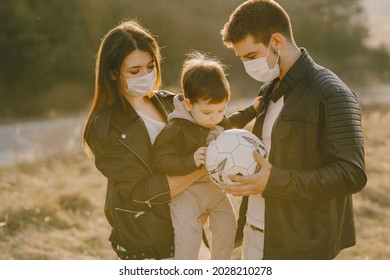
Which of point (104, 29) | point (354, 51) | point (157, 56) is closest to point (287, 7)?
point (354, 51)

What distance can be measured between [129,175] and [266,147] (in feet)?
3.01

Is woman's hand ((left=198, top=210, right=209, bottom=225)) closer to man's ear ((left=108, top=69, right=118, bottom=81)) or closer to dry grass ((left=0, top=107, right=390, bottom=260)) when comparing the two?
man's ear ((left=108, top=69, right=118, bottom=81))

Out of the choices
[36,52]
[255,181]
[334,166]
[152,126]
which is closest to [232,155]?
[255,181]

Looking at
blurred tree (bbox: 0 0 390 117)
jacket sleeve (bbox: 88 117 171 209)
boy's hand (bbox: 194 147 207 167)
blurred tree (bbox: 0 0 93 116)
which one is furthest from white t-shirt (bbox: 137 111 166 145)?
blurred tree (bbox: 0 0 93 116)

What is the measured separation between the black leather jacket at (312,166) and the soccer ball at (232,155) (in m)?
0.15

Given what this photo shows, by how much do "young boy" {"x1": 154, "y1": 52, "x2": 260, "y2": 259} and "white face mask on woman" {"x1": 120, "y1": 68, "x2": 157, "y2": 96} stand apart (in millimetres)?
258

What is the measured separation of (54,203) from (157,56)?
463 cm

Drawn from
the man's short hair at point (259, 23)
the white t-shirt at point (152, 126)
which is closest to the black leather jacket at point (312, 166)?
the man's short hair at point (259, 23)

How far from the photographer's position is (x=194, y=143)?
3883mm

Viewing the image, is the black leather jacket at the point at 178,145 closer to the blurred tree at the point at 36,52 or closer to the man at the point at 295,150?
the man at the point at 295,150

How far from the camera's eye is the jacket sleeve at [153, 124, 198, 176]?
3.75 metres

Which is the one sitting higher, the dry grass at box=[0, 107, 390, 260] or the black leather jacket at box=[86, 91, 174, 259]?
the dry grass at box=[0, 107, 390, 260]

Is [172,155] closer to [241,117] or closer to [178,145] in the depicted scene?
[178,145]
